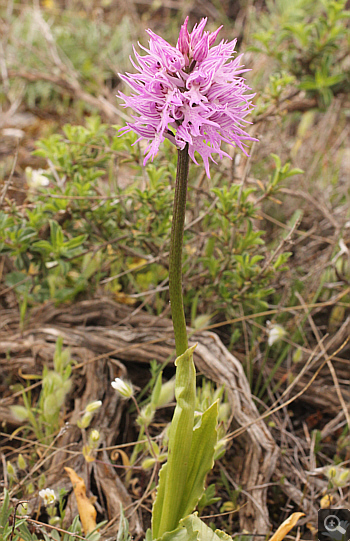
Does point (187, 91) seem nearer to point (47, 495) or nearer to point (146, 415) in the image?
point (146, 415)

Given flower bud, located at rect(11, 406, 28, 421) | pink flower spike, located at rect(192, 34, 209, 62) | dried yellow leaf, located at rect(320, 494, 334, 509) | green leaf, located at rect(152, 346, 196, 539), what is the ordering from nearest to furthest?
pink flower spike, located at rect(192, 34, 209, 62), green leaf, located at rect(152, 346, 196, 539), dried yellow leaf, located at rect(320, 494, 334, 509), flower bud, located at rect(11, 406, 28, 421)

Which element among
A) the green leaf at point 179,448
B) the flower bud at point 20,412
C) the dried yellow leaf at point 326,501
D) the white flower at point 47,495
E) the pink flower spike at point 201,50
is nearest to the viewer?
the pink flower spike at point 201,50

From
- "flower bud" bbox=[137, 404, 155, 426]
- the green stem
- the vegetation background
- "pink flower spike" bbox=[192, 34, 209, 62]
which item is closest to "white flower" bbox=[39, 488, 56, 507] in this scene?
the vegetation background

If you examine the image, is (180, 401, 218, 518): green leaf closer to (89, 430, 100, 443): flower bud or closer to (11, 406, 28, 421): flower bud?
(89, 430, 100, 443): flower bud

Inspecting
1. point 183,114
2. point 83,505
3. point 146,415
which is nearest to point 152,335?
point 146,415

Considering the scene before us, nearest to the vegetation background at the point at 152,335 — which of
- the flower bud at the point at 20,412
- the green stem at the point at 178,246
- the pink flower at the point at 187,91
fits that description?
the flower bud at the point at 20,412

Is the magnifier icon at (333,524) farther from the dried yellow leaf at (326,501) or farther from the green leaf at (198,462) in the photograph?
the green leaf at (198,462)

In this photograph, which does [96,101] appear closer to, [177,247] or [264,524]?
[177,247]
